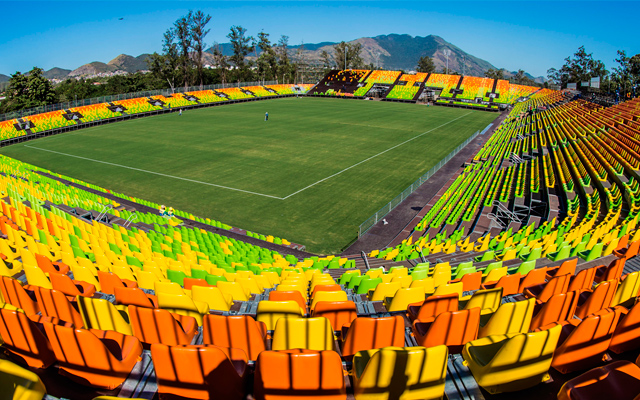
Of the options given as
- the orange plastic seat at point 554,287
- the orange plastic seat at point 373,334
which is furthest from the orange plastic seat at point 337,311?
the orange plastic seat at point 554,287

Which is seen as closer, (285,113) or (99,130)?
(99,130)

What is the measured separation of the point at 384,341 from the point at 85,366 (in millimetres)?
3266

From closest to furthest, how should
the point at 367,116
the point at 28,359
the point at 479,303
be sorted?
the point at 28,359 < the point at 479,303 < the point at 367,116

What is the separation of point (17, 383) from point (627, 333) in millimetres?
6197

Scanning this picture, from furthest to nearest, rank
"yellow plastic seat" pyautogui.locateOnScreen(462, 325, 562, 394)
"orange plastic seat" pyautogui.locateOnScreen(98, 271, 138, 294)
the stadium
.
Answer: "orange plastic seat" pyautogui.locateOnScreen(98, 271, 138, 294) < the stadium < "yellow plastic seat" pyautogui.locateOnScreen(462, 325, 562, 394)

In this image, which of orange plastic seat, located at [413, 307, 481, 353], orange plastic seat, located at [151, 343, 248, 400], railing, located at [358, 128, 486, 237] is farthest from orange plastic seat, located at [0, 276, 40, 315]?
railing, located at [358, 128, 486, 237]

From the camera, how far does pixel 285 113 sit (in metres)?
57.3

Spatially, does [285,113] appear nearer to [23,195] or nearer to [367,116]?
[367,116]

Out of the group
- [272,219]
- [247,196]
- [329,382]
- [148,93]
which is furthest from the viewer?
[148,93]

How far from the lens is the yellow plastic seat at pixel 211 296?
616cm

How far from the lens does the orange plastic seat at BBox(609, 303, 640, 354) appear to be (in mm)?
4156

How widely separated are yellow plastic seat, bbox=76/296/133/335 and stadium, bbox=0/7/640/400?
0.03 metres

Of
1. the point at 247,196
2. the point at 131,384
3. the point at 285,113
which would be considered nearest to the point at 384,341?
the point at 131,384

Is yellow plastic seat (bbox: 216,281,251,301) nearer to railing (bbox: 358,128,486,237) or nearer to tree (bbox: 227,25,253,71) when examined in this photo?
railing (bbox: 358,128,486,237)
